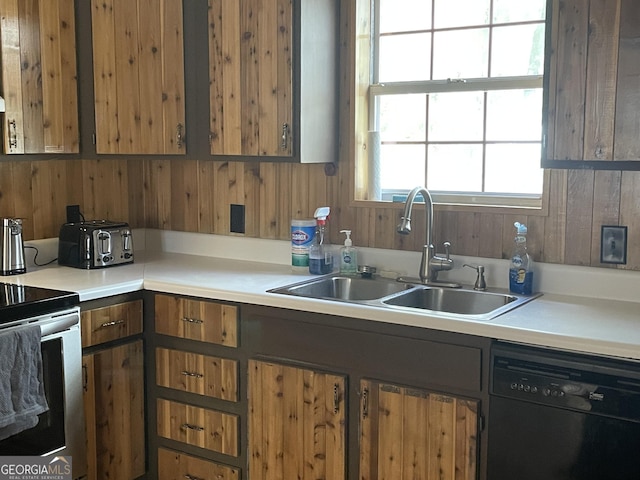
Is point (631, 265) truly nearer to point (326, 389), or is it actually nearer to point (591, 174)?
point (591, 174)

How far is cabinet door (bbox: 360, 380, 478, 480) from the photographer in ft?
7.59

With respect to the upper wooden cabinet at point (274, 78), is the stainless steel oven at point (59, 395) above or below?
below

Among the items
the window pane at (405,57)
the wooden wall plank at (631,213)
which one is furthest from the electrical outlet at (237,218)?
the wooden wall plank at (631,213)

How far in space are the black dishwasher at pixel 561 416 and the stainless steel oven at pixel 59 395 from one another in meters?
1.40

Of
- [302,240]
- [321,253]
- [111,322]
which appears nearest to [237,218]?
[302,240]

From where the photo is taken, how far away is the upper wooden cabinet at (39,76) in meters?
2.99

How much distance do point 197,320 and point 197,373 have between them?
20 centimetres

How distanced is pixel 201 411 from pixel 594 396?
1.43 metres

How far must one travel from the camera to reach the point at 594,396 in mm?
2096

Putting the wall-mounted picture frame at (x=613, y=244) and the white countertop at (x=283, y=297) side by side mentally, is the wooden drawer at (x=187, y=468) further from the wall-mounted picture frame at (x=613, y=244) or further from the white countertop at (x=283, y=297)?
the wall-mounted picture frame at (x=613, y=244)

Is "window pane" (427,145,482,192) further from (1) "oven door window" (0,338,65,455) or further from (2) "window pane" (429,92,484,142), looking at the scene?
(1) "oven door window" (0,338,65,455)

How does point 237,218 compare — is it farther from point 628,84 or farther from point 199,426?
point 628,84

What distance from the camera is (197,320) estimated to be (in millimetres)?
2863

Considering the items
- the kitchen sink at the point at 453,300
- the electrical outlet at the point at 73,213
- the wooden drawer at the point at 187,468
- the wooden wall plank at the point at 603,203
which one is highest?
the wooden wall plank at the point at 603,203
